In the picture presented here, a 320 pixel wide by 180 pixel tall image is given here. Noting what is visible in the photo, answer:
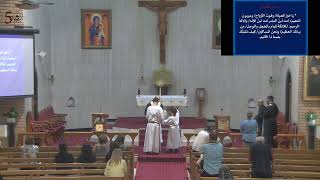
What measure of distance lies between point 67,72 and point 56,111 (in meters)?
1.45

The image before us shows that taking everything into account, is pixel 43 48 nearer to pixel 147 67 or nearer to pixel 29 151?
pixel 147 67

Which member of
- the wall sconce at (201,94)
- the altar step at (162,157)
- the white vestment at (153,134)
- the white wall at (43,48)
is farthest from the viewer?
the wall sconce at (201,94)

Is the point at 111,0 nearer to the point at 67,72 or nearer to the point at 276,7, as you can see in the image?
the point at 67,72

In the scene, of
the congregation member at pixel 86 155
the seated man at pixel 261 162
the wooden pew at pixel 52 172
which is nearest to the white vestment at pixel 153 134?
the congregation member at pixel 86 155

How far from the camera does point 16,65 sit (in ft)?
42.9

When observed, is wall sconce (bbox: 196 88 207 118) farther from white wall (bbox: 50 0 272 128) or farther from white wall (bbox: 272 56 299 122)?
white wall (bbox: 272 56 299 122)

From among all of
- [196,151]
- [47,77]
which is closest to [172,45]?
[47,77]

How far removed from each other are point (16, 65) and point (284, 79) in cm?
829

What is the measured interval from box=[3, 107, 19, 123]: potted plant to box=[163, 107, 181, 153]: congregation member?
3708mm

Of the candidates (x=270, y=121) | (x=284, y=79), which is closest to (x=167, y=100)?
(x=284, y=79)

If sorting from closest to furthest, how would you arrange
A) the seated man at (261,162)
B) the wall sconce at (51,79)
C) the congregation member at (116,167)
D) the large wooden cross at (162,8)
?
the congregation member at (116,167) < the seated man at (261,162) < the wall sconce at (51,79) < the large wooden cross at (162,8)

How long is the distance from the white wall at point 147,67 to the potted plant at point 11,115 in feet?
20.9

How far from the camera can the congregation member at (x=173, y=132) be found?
561 inches

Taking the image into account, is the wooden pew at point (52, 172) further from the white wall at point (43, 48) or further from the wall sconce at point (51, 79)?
the wall sconce at point (51, 79)
